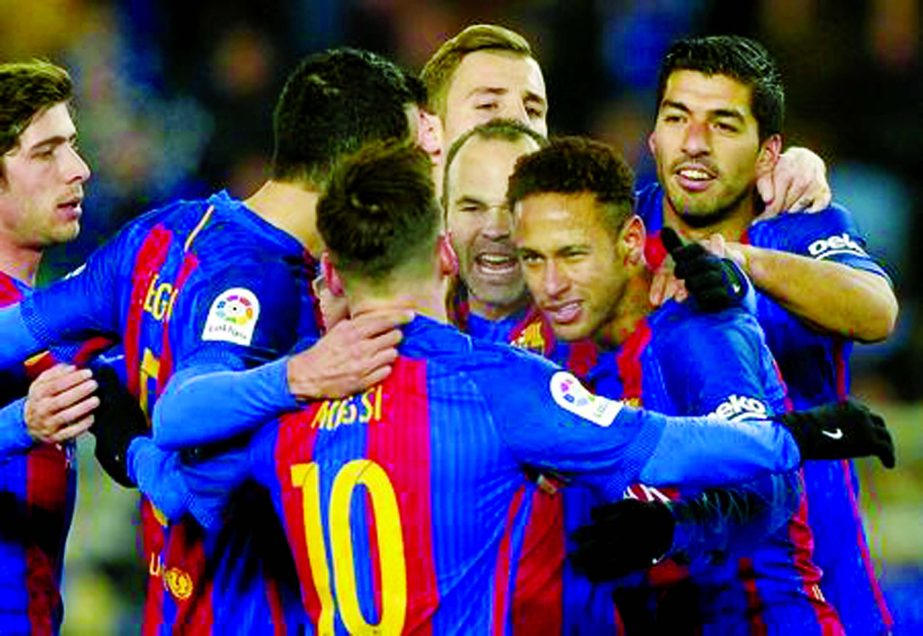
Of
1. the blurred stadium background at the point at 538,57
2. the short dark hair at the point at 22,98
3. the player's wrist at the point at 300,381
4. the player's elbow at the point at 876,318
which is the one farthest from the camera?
the blurred stadium background at the point at 538,57

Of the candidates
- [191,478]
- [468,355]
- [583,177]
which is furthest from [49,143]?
[468,355]

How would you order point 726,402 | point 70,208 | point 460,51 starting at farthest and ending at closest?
1. point 460,51
2. point 70,208
3. point 726,402

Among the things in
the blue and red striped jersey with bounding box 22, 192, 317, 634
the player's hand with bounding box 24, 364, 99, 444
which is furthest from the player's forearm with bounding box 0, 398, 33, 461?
the blue and red striped jersey with bounding box 22, 192, 317, 634

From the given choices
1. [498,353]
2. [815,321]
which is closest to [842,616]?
[815,321]

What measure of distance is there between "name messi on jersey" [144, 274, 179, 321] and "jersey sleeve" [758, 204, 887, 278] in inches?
72.3

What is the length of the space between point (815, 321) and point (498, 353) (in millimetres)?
1402

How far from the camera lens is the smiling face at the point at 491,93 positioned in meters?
7.41

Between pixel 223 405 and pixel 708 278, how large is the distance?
125 cm

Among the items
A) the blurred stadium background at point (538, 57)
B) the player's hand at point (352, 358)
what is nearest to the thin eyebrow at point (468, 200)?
the player's hand at point (352, 358)

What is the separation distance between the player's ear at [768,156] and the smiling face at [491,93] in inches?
51.2

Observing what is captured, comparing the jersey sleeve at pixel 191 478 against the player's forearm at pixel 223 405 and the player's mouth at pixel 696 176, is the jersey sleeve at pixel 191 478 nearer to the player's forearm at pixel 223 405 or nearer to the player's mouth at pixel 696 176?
the player's forearm at pixel 223 405

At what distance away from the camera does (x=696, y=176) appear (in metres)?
6.07

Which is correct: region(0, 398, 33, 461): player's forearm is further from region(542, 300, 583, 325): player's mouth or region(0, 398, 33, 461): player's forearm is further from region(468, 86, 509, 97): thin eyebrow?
region(468, 86, 509, 97): thin eyebrow

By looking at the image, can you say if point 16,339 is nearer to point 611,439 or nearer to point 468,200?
point 468,200
